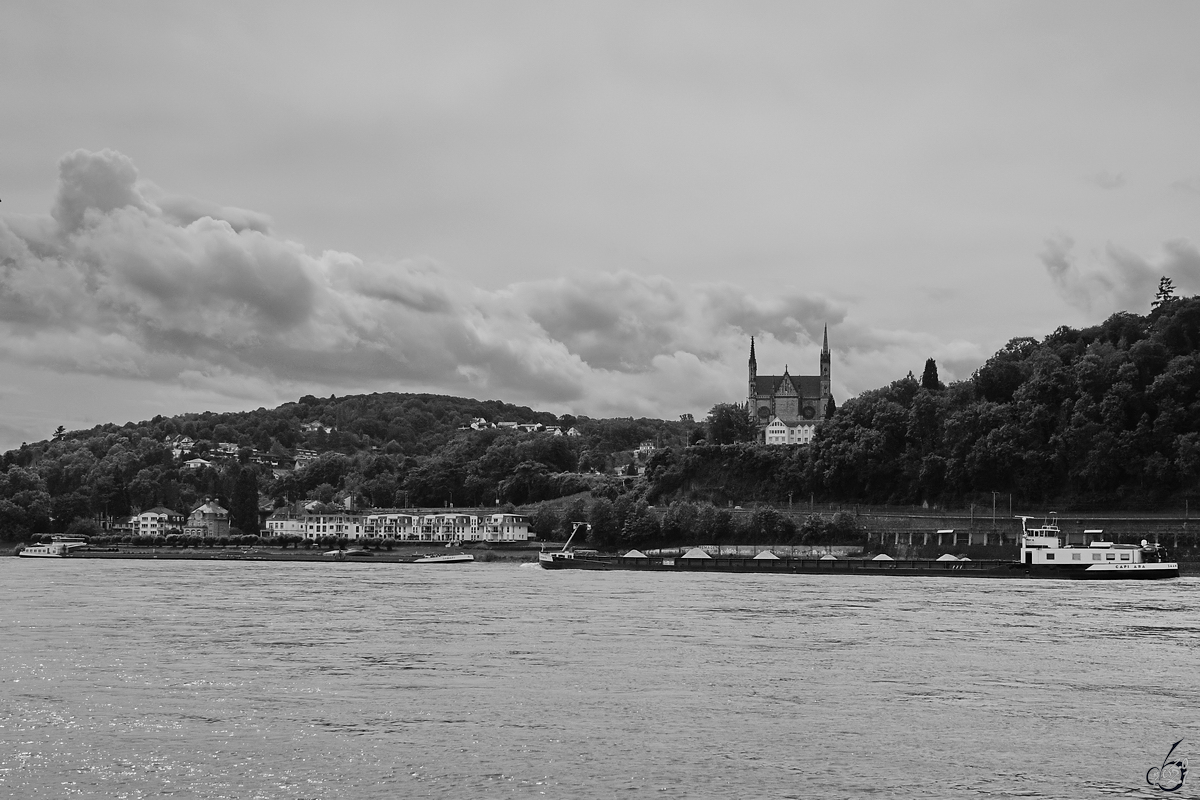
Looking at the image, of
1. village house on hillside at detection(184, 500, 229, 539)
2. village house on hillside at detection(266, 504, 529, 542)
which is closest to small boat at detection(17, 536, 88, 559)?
village house on hillside at detection(266, 504, 529, 542)

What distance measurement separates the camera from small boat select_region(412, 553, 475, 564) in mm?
133375

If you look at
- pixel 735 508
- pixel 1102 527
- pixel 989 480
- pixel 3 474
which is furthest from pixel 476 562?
pixel 3 474

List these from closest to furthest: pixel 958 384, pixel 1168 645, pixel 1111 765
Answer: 1. pixel 1111 765
2. pixel 1168 645
3. pixel 958 384

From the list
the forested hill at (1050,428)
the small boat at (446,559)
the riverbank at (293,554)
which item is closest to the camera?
the forested hill at (1050,428)

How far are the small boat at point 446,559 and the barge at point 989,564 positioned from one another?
2183cm

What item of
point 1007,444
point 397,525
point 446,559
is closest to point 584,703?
point 446,559

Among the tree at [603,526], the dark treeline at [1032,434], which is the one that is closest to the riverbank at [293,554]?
the tree at [603,526]

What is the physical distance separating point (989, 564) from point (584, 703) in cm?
8200

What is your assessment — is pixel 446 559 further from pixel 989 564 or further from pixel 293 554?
pixel 989 564

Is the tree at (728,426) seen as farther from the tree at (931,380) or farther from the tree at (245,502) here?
the tree at (245,502)

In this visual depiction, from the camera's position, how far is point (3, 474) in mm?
186750

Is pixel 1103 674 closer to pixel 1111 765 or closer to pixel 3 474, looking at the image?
pixel 1111 765

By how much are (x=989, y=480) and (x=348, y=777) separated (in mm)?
123425

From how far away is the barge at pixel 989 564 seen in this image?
94.1m
